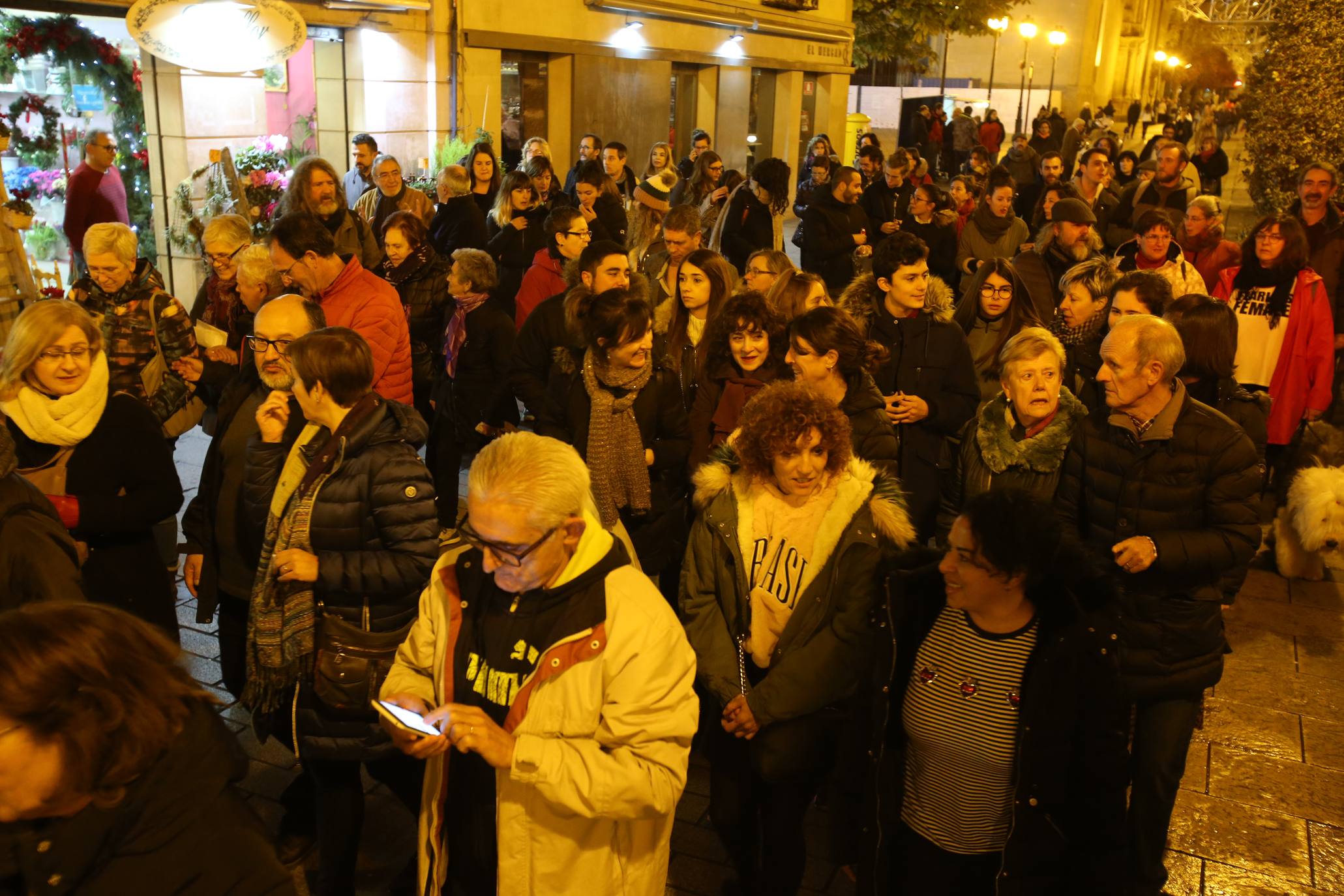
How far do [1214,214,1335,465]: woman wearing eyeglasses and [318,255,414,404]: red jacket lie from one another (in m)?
4.97

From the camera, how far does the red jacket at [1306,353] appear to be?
728cm

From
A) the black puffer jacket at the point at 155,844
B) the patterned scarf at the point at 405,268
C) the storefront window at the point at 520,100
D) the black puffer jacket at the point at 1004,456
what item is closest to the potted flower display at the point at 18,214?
the patterned scarf at the point at 405,268

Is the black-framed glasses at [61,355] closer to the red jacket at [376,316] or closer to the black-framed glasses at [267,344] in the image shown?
the black-framed glasses at [267,344]

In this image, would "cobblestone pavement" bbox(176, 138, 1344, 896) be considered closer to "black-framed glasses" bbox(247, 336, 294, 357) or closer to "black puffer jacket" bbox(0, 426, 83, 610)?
"black puffer jacket" bbox(0, 426, 83, 610)

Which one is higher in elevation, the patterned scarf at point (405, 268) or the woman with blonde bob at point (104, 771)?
the patterned scarf at point (405, 268)

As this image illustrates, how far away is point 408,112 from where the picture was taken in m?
16.1

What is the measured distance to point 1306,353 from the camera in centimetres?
731

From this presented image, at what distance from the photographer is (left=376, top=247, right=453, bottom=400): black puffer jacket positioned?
25.3 ft

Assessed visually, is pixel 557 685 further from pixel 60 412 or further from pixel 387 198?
pixel 387 198

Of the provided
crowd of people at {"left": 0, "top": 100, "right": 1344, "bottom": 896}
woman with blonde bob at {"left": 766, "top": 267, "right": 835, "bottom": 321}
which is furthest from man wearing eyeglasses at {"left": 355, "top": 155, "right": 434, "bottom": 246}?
woman with blonde bob at {"left": 766, "top": 267, "right": 835, "bottom": 321}

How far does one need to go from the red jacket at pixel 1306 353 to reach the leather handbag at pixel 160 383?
6256 millimetres

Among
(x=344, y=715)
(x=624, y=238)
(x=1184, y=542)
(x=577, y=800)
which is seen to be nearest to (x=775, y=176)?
(x=624, y=238)

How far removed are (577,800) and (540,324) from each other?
3.66 meters

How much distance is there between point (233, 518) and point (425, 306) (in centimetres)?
361
